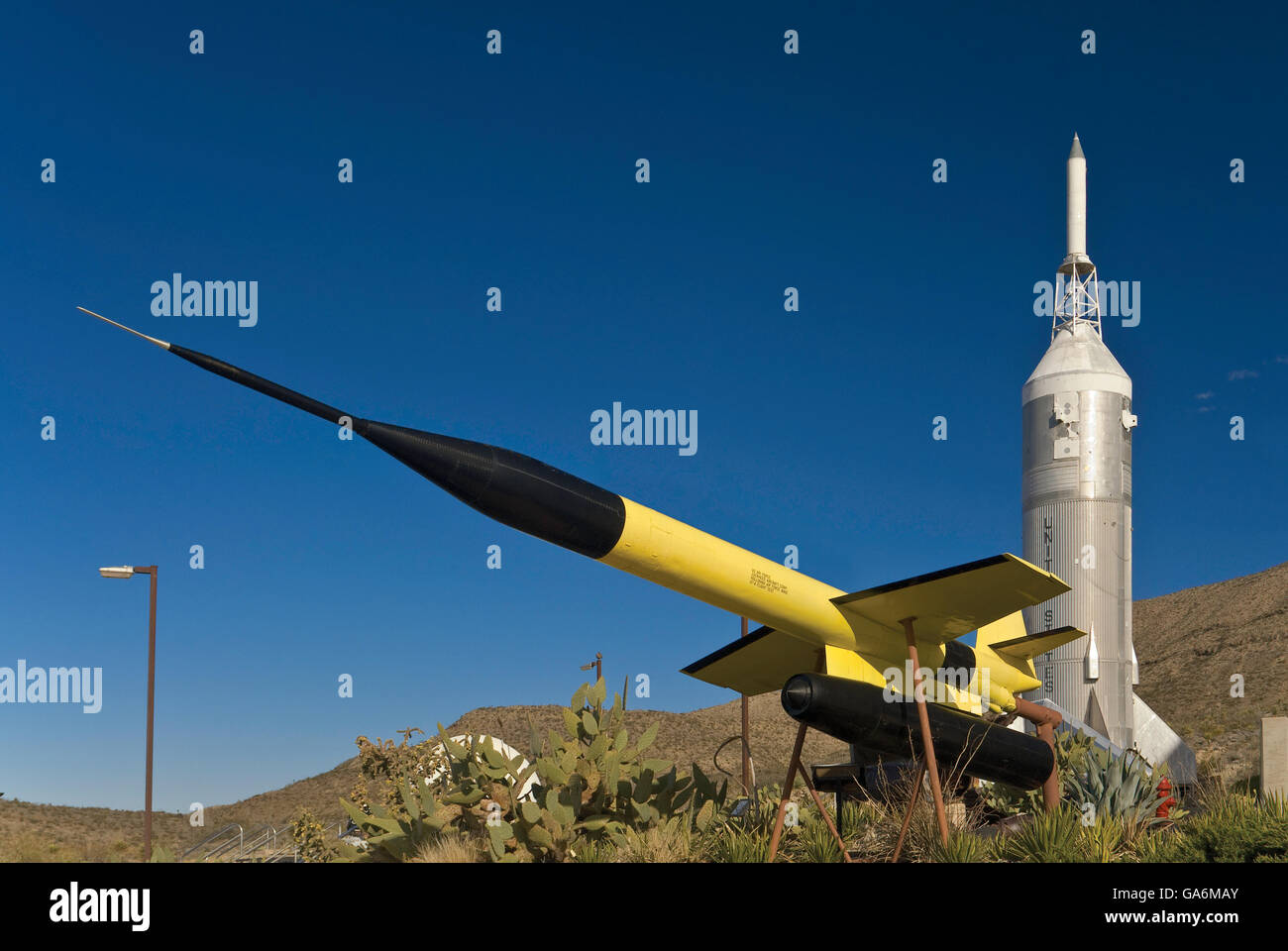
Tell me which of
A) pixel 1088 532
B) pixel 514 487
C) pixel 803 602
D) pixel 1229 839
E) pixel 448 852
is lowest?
pixel 1229 839

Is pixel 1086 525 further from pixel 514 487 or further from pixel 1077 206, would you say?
pixel 514 487

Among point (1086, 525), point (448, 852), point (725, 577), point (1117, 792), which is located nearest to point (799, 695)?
point (725, 577)

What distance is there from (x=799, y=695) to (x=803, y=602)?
3.54 ft

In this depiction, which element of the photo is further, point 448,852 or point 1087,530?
point 1087,530

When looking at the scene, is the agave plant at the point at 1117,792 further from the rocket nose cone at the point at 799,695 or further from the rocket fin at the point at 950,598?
the rocket nose cone at the point at 799,695

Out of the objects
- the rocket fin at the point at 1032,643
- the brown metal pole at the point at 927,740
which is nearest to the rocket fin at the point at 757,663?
the brown metal pole at the point at 927,740

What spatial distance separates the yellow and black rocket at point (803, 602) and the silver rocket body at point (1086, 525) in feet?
73.2

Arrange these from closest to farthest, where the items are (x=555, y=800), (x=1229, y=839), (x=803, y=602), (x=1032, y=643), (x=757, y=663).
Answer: (x=555, y=800) < (x=803, y=602) < (x=1229, y=839) < (x=757, y=663) < (x=1032, y=643)

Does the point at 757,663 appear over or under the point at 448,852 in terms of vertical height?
over

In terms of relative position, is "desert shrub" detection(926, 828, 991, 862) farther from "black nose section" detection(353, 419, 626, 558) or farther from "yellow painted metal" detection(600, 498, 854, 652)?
"black nose section" detection(353, 419, 626, 558)

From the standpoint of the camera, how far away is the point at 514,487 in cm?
861

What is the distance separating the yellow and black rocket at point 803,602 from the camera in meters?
8.47
